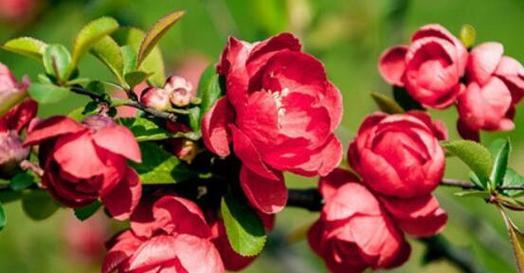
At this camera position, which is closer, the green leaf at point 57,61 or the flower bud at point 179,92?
the green leaf at point 57,61

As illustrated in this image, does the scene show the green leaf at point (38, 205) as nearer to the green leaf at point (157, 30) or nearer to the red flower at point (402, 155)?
the green leaf at point (157, 30)

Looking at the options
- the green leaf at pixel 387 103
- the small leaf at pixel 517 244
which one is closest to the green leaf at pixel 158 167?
the green leaf at pixel 387 103

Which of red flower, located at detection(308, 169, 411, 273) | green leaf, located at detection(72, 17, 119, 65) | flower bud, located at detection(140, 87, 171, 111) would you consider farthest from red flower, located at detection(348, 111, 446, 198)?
green leaf, located at detection(72, 17, 119, 65)

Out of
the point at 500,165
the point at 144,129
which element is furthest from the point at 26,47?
the point at 500,165

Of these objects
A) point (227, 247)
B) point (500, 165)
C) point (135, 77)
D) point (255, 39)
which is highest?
point (135, 77)

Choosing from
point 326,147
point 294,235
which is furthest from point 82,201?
point 294,235

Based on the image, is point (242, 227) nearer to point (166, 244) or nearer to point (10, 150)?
point (166, 244)

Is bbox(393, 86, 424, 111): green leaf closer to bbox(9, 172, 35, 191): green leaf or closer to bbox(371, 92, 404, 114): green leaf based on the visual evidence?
bbox(371, 92, 404, 114): green leaf
